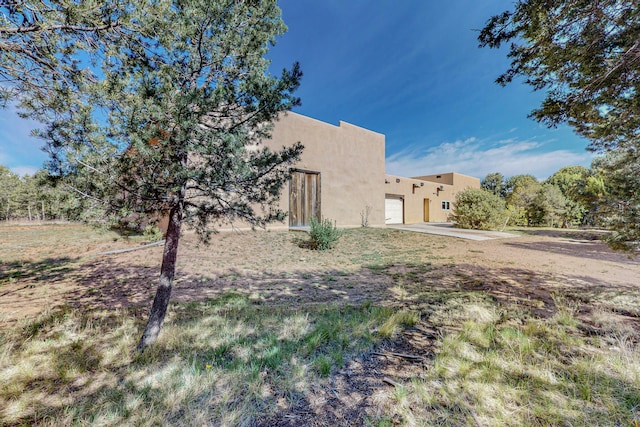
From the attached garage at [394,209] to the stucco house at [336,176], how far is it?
7 centimetres

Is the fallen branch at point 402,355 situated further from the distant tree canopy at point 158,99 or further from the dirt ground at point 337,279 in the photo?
the distant tree canopy at point 158,99

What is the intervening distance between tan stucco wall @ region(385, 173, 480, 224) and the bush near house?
271 cm

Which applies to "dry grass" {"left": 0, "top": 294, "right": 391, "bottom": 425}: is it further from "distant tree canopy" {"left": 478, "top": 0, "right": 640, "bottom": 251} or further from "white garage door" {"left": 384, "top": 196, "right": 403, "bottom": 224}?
"white garage door" {"left": 384, "top": 196, "right": 403, "bottom": 224}

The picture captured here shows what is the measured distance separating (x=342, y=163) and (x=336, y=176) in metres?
0.87

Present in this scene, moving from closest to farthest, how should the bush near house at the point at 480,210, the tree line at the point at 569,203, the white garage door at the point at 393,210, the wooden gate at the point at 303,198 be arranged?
the tree line at the point at 569,203
the wooden gate at the point at 303,198
the bush near house at the point at 480,210
the white garage door at the point at 393,210

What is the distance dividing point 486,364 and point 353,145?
1298 centimetres

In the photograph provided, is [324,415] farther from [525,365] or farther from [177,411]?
[525,365]

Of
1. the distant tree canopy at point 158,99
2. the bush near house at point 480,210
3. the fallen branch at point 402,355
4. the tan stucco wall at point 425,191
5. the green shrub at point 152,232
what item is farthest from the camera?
the tan stucco wall at point 425,191

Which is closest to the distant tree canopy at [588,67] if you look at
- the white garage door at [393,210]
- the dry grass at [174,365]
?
the dry grass at [174,365]

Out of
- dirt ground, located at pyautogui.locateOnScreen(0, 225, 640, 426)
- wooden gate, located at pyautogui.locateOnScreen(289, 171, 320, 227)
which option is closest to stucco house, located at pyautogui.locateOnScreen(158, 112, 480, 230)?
wooden gate, located at pyautogui.locateOnScreen(289, 171, 320, 227)

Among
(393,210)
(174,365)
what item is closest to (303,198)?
(393,210)

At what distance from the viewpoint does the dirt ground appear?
2053mm

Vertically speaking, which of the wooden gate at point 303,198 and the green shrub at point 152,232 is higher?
the wooden gate at point 303,198

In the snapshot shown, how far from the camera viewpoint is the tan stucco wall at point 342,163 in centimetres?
1163
